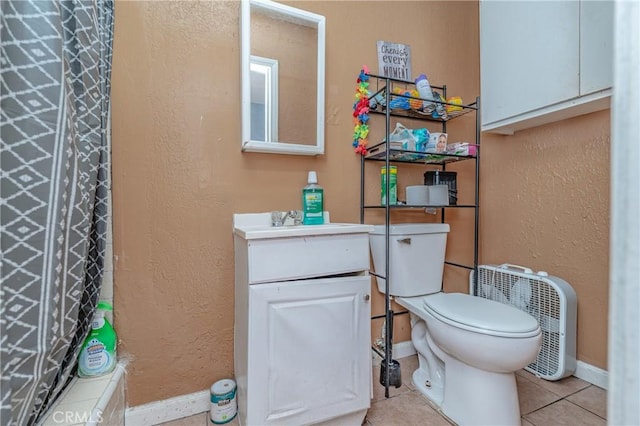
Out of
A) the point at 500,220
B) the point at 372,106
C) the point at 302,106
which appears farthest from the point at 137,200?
the point at 500,220

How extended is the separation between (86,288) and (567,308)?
191 centimetres

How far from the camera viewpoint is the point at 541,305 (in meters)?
1.39

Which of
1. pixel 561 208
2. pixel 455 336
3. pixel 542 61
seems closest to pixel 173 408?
pixel 455 336

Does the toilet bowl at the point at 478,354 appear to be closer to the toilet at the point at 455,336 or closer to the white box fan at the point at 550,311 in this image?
the toilet at the point at 455,336

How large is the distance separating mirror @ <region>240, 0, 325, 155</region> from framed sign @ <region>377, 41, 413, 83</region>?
35cm

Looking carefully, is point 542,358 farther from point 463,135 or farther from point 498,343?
point 463,135

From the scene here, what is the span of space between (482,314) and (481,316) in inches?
1.0

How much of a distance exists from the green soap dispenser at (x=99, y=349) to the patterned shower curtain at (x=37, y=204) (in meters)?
0.14

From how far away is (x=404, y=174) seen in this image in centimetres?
161

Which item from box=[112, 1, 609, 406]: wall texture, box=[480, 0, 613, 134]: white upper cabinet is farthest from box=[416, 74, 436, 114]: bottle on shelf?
box=[480, 0, 613, 134]: white upper cabinet

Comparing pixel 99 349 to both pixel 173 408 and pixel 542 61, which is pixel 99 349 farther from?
pixel 542 61

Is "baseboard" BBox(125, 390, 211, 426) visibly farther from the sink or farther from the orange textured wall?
the orange textured wall

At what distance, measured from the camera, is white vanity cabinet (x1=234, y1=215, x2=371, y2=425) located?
0.96 meters

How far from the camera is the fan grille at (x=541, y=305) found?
1.34 meters
